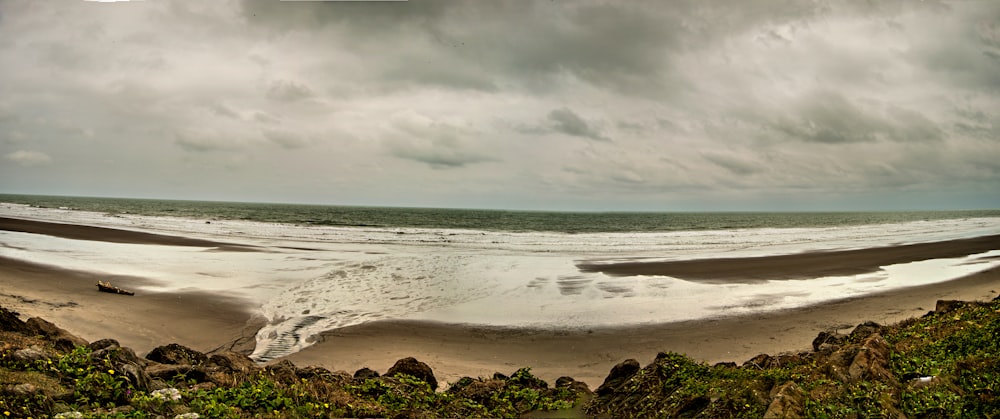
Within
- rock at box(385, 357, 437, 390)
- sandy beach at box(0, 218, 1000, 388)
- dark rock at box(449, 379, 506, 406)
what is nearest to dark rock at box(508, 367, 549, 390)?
dark rock at box(449, 379, 506, 406)

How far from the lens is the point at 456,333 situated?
13.2 metres

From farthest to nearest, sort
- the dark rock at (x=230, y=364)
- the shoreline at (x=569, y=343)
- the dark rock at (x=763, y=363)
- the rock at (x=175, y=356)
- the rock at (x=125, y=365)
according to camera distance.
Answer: the shoreline at (x=569, y=343), the rock at (x=175, y=356), the dark rock at (x=763, y=363), the dark rock at (x=230, y=364), the rock at (x=125, y=365)

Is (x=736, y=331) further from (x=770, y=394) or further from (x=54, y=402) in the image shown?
(x=54, y=402)

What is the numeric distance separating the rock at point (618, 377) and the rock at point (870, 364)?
9.67 ft

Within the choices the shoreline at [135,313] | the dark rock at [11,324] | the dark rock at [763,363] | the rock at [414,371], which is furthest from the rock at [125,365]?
the dark rock at [763,363]

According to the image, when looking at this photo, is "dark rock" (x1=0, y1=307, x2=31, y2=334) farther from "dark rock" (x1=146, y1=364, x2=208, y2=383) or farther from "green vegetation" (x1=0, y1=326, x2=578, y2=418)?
"dark rock" (x1=146, y1=364, x2=208, y2=383)

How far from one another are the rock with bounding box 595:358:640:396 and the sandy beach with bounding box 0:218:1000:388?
1581mm

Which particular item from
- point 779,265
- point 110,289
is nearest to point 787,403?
point 110,289

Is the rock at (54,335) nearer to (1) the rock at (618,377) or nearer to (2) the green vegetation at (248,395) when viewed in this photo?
(2) the green vegetation at (248,395)

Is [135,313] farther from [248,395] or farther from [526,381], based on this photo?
[526,381]

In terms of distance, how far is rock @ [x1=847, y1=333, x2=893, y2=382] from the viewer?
6.30 m

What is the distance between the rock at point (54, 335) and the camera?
7.99 metres

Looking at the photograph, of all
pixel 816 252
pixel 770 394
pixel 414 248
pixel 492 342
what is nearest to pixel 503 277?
pixel 492 342

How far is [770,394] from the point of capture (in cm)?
580
